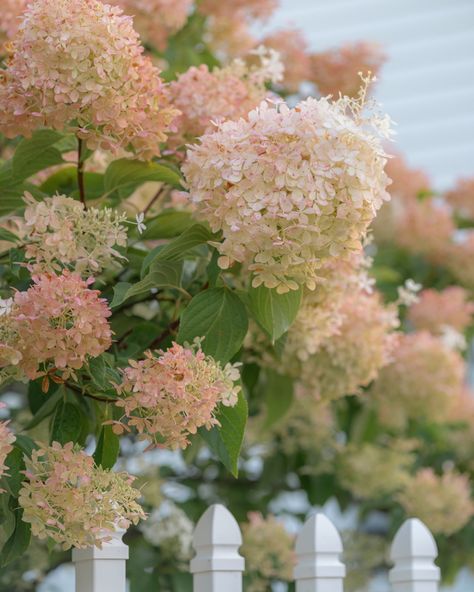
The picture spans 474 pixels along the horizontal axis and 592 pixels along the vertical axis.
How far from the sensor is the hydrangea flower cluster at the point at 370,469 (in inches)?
116

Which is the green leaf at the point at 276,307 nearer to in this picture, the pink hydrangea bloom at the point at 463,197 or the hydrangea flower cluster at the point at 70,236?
the hydrangea flower cluster at the point at 70,236

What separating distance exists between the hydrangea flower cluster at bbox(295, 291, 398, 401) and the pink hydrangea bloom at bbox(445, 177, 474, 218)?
70.0 inches

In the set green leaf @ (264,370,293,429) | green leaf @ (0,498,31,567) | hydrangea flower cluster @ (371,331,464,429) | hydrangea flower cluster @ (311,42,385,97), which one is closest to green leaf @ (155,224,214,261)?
green leaf @ (0,498,31,567)

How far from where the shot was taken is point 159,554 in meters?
2.56

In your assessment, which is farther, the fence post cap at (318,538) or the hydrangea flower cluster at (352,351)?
the hydrangea flower cluster at (352,351)

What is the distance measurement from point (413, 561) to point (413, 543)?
0.03 metres

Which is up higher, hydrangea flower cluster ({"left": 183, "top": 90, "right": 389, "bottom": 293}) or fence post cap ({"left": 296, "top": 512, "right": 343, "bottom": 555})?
hydrangea flower cluster ({"left": 183, "top": 90, "right": 389, "bottom": 293})

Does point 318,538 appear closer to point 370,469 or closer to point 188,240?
point 188,240

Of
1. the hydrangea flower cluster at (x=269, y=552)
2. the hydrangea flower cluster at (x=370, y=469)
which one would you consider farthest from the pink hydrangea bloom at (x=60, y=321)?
the hydrangea flower cluster at (x=370, y=469)

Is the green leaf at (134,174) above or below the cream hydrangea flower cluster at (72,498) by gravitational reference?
above

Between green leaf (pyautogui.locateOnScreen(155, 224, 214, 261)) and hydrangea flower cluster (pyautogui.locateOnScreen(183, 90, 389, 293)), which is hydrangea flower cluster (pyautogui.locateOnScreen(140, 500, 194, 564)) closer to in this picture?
green leaf (pyautogui.locateOnScreen(155, 224, 214, 261))

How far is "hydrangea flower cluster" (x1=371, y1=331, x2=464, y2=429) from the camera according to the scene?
8.40 feet

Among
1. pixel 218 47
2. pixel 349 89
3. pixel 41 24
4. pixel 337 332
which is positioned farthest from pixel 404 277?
pixel 41 24

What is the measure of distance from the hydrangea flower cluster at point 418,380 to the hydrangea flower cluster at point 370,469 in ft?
0.85
